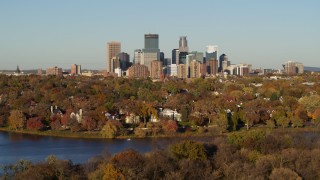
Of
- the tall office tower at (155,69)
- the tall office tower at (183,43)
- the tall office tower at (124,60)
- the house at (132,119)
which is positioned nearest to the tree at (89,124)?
the house at (132,119)

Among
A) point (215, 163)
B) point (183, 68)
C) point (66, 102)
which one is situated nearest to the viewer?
point (215, 163)

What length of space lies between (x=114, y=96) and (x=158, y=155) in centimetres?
885

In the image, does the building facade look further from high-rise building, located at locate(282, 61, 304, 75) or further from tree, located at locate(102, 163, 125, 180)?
tree, located at locate(102, 163, 125, 180)

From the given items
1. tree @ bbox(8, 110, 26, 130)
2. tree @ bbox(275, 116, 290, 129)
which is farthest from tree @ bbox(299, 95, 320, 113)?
tree @ bbox(8, 110, 26, 130)

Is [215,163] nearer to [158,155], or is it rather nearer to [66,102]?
[158,155]

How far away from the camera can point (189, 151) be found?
5.85 m

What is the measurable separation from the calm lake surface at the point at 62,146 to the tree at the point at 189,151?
1.63 metres

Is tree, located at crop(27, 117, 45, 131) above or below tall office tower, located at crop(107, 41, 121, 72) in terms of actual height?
below

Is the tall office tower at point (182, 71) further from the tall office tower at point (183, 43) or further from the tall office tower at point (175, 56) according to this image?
the tall office tower at point (183, 43)

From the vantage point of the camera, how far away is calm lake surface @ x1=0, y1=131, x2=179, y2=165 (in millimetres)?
7484

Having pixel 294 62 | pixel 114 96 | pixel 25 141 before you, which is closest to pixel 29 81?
pixel 114 96

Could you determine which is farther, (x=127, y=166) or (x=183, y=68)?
(x=183, y=68)

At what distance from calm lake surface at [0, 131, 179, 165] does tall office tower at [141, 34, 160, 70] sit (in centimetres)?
2665

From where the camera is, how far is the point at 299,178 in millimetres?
4984
